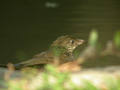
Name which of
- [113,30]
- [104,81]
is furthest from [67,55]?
[113,30]

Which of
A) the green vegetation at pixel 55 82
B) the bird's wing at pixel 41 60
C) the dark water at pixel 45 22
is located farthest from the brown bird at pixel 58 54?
the green vegetation at pixel 55 82

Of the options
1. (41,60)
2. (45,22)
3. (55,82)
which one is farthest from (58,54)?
(45,22)

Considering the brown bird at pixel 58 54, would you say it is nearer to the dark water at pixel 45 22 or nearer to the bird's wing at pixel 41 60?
the bird's wing at pixel 41 60

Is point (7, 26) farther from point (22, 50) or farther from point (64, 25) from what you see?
point (22, 50)

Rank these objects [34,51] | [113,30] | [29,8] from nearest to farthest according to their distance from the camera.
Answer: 1. [34,51]
2. [113,30]
3. [29,8]

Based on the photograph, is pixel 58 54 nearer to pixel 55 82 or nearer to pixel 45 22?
pixel 55 82

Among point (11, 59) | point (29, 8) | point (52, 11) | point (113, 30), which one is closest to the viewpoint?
point (11, 59)
